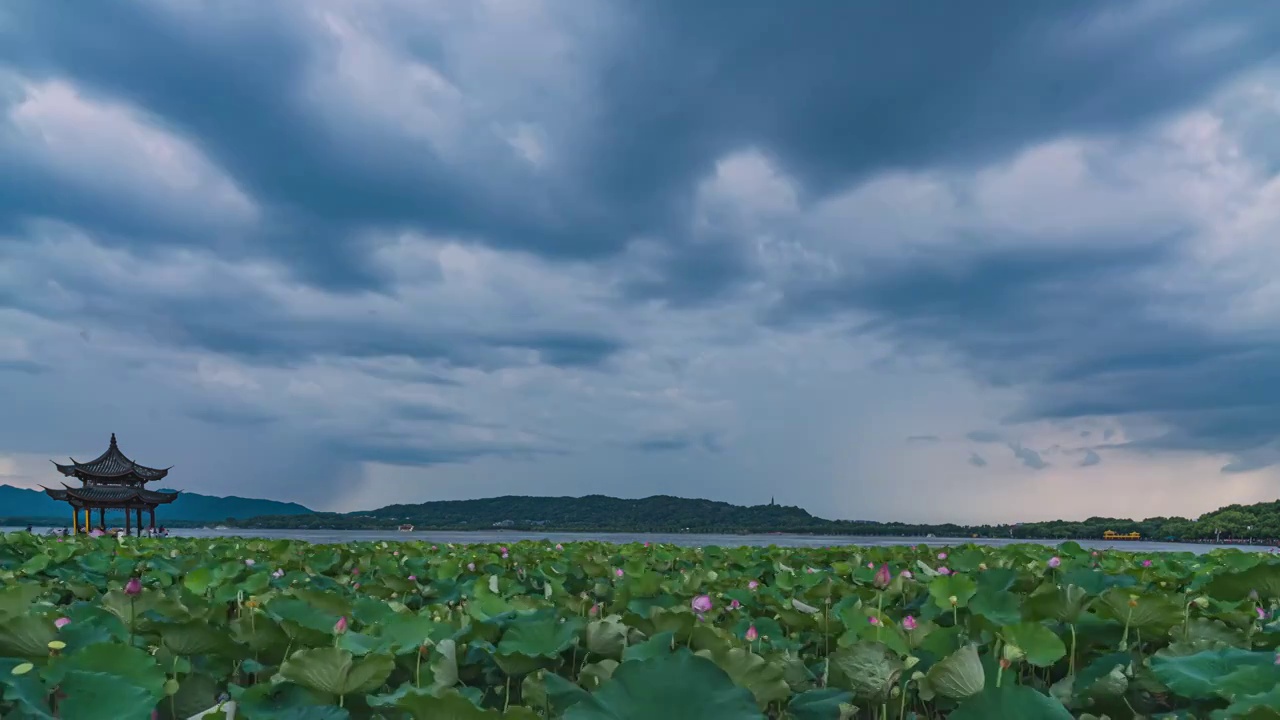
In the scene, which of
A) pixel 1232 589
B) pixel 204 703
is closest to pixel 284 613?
pixel 204 703

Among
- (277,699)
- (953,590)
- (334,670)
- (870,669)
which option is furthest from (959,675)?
(277,699)

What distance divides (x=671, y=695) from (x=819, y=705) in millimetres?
1069

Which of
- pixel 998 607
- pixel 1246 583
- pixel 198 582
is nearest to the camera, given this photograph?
pixel 998 607

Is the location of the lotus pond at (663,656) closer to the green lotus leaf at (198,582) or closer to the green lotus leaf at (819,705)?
the green lotus leaf at (819,705)

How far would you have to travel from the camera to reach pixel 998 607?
3525 millimetres

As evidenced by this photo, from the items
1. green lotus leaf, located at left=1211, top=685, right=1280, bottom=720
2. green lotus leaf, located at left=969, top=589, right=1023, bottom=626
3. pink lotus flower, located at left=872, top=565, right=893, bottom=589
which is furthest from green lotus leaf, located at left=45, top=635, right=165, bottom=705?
pink lotus flower, located at left=872, top=565, right=893, bottom=589

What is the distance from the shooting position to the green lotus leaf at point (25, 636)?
9.15 feet

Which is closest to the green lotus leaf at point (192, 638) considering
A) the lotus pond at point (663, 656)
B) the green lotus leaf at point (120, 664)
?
the lotus pond at point (663, 656)

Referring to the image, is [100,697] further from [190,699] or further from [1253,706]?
[1253,706]

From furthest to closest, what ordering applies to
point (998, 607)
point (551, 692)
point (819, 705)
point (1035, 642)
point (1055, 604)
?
point (998, 607)
point (1055, 604)
point (1035, 642)
point (819, 705)
point (551, 692)

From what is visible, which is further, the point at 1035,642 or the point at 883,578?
the point at 883,578

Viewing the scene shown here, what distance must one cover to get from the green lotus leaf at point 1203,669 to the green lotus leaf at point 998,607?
725mm

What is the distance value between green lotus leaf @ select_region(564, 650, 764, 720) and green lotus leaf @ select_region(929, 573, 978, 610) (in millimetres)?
2559

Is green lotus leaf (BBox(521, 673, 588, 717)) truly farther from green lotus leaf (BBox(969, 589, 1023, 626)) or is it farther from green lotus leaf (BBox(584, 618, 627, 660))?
green lotus leaf (BBox(969, 589, 1023, 626))
